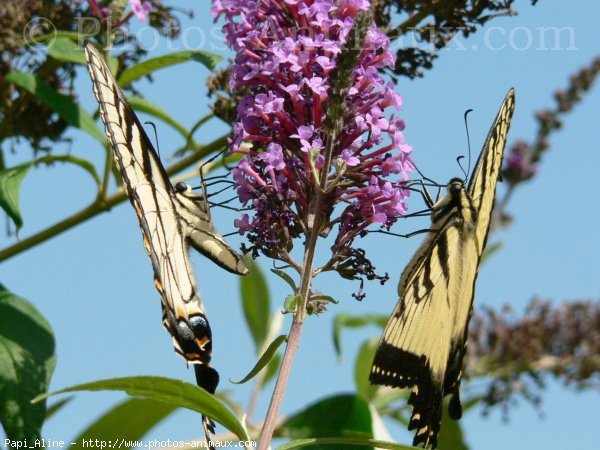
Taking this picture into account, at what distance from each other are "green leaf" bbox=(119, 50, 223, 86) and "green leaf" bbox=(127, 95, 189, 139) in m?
0.07

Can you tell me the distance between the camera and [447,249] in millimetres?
2586

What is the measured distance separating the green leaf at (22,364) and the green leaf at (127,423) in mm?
360

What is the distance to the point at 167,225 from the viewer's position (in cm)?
264

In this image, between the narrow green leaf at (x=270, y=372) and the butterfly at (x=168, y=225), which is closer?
the butterfly at (x=168, y=225)

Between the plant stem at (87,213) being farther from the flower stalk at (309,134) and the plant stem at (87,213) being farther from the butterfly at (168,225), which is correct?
the flower stalk at (309,134)

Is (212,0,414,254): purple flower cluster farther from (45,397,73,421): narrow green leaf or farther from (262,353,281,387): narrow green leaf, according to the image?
(262,353,281,387): narrow green leaf

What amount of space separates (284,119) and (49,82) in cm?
131

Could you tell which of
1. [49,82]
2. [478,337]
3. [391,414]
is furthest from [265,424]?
[478,337]

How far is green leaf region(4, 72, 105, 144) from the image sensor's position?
286 cm

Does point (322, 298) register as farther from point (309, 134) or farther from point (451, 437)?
point (451, 437)

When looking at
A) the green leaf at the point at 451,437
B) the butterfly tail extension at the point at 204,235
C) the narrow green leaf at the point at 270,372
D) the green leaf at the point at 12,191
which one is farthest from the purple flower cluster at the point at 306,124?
the narrow green leaf at the point at 270,372

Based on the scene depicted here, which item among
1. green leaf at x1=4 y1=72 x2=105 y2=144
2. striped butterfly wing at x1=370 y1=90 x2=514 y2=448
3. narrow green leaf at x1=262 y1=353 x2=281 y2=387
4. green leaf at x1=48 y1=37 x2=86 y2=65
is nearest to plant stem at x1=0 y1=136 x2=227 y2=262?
green leaf at x1=4 y1=72 x2=105 y2=144

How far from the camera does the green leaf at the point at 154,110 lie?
3104 millimetres

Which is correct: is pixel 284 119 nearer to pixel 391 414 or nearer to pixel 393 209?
pixel 393 209
